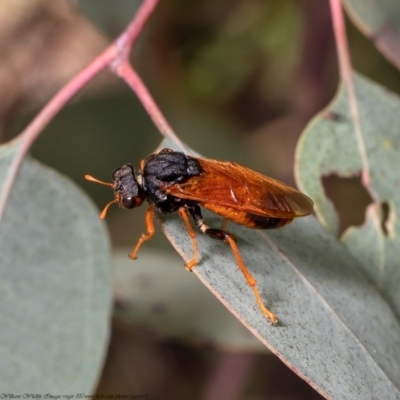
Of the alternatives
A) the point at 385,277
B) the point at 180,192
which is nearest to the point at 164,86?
the point at 180,192

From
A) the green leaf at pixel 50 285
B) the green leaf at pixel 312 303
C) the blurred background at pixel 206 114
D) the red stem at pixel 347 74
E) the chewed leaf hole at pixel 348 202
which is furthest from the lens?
the blurred background at pixel 206 114

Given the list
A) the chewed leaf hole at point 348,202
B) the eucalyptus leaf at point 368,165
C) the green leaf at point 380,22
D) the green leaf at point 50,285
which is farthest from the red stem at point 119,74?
the chewed leaf hole at point 348,202

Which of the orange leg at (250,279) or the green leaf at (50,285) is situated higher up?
the orange leg at (250,279)

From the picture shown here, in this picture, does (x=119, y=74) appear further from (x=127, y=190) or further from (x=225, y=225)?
(x=225, y=225)

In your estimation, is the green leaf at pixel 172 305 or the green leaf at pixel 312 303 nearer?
the green leaf at pixel 312 303

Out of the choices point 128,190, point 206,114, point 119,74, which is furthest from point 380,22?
point 206,114

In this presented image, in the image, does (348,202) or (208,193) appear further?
(348,202)

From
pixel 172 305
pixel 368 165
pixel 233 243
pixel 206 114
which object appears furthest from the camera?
pixel 206 114

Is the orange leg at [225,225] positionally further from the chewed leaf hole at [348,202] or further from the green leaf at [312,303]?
the chewed leaf hole at [348,202]
